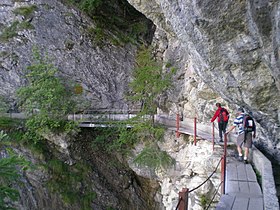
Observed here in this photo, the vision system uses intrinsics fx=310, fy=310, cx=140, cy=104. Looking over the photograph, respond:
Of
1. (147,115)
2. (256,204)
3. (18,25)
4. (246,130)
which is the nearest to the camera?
(256,204)

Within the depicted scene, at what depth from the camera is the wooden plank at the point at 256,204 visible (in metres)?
5.46

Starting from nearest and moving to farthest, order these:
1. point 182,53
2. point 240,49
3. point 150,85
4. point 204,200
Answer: point 240,49 → point 204,200 → point 150,85 → point 182,53

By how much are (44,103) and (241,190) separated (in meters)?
10.8

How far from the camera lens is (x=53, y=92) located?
1495 centimetres

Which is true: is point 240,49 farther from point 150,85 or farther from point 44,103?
point 44,103

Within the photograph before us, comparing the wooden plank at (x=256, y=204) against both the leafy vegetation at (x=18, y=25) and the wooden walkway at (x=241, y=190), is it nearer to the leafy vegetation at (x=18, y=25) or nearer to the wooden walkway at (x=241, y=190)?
the wooden walkway at (x=241, y=190)

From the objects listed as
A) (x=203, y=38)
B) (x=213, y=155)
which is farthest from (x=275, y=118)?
(x=203, y=38)

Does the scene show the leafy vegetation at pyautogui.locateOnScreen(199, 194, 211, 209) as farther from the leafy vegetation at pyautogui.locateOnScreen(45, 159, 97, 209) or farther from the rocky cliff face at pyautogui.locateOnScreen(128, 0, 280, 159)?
the leafy vegetation at pyautogui.locateOnScreen(45, 159, 97, 209)

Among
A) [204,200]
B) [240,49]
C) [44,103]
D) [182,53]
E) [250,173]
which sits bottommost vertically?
[204,200]

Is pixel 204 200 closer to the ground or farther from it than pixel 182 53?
closer to the ground

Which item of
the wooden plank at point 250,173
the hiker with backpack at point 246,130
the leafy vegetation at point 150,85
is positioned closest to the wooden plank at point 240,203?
the wooden plank at point 250,173

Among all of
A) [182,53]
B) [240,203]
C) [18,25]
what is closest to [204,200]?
[240,203]

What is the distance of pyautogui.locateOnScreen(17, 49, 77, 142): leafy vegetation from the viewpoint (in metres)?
14.6

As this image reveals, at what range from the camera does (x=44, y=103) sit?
579 inches
